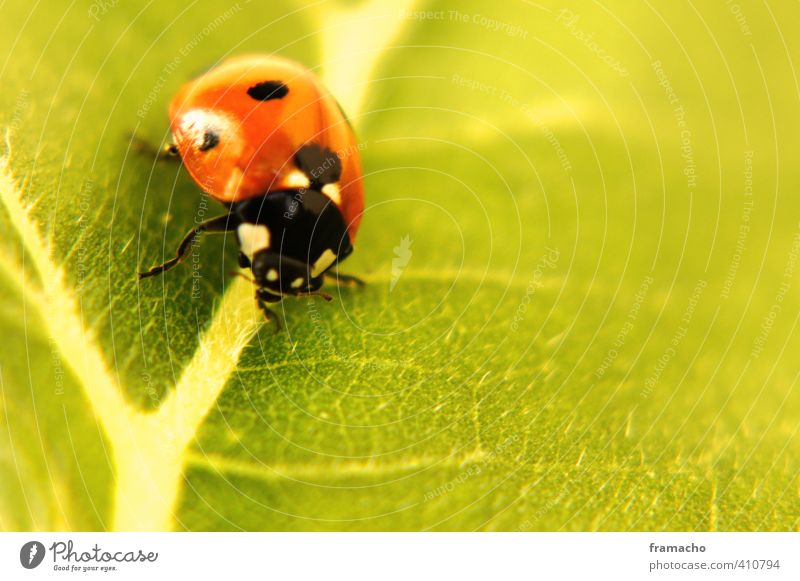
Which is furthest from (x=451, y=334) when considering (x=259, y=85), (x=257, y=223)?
(x=259, y=85)

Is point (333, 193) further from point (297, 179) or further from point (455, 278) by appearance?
point (455, 278)

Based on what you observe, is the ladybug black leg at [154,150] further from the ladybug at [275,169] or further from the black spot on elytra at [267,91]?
the black spot on elytra at [267,91]

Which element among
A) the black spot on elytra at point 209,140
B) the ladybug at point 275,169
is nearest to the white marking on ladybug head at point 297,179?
the ladybug at point 275,169

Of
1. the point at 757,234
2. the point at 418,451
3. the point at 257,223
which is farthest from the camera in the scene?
the point at 757,234

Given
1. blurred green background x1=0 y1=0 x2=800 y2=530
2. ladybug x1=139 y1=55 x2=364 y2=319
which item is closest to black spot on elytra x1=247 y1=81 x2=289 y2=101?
ladybug x1=139 y1=55 x2=364 y2=319

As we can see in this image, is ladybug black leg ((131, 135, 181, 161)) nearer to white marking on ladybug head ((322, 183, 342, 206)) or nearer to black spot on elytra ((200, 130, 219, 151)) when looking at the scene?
black spot on elytra ((200, 130, 219, 151))
